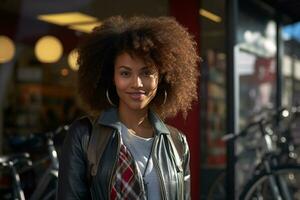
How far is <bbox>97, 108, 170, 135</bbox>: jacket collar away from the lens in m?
2.22

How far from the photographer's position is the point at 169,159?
2260 millimetres

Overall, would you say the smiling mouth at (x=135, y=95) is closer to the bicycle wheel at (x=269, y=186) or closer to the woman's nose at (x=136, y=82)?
the woman's nose at (x=136, y=82)

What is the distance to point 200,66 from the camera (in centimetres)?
610

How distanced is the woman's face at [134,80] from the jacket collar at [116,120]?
0.07 meters

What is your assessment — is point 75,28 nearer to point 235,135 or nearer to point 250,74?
point 250,74

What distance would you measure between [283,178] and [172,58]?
8.74ft

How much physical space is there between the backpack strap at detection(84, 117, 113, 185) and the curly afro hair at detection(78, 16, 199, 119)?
9.2 inches

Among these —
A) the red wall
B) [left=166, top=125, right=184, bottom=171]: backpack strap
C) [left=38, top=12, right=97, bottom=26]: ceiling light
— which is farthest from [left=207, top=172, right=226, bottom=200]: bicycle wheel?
[left=166, top=125, right=184, bottom=171]: backpack strap

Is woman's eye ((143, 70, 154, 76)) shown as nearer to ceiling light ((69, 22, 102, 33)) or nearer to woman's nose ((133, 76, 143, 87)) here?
woman's nose ((133, 76, 143, 87))

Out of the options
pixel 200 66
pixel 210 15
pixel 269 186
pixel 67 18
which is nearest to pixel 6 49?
pixel 67 18

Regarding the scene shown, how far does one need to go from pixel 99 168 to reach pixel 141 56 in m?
0.44

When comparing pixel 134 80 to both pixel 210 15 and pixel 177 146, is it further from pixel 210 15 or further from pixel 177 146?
pixel 210 15

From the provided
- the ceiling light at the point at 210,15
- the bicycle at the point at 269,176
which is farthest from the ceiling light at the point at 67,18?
the bicycle at the point at 269,176

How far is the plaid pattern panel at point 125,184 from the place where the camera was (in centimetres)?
213
